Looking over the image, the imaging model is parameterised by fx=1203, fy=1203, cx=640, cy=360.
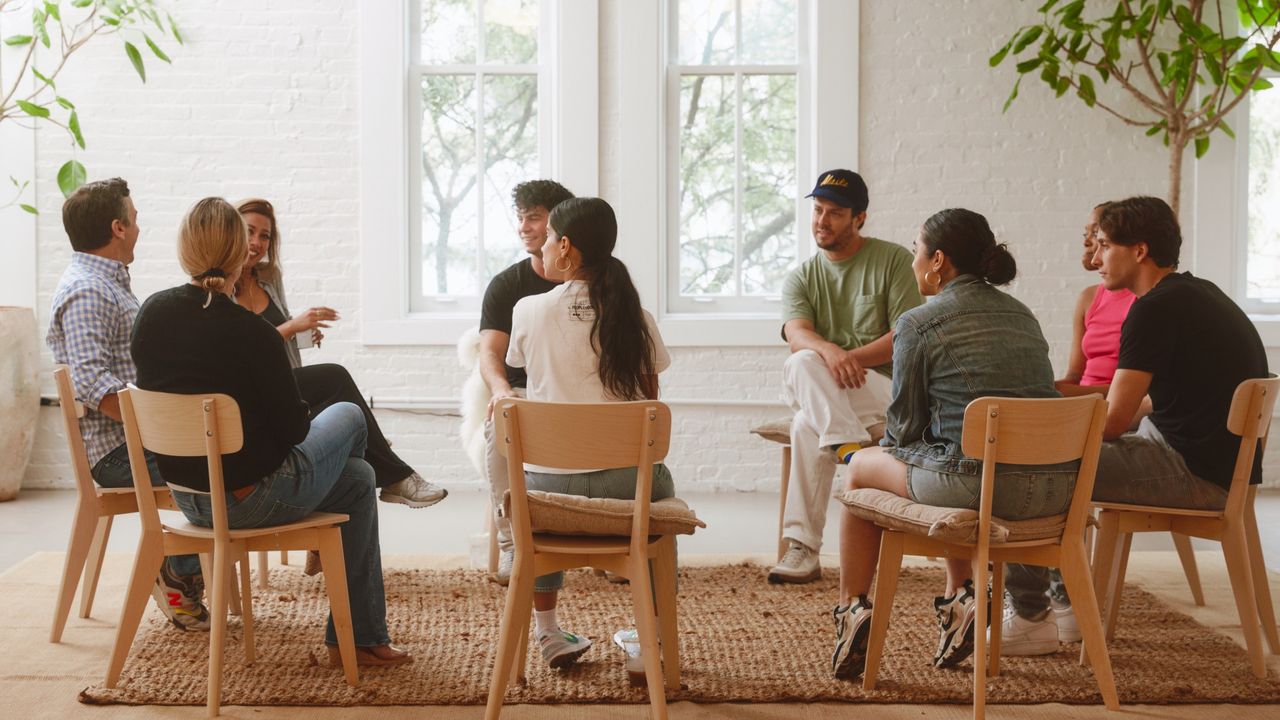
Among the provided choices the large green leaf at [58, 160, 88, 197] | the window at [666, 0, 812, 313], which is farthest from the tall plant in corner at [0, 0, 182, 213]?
the window at [666, 0, 812, 313]

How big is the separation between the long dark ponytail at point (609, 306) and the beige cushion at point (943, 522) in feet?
1.95

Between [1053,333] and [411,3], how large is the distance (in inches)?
142

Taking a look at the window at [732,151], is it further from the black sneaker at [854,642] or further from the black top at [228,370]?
the black top at [228,370]

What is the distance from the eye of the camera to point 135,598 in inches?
109

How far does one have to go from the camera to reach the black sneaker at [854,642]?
2879mm

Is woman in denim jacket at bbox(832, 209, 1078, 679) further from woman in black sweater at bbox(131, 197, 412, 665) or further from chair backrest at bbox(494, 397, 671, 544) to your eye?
woman in black sweater at bbox(131, 197, 412, 665)

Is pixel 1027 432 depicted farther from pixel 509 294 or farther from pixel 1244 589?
pixel 509 294

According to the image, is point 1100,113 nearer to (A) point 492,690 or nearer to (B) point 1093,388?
(B) point 1093,388

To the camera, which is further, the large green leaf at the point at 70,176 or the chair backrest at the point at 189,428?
the large green leaf at the point at 70,176

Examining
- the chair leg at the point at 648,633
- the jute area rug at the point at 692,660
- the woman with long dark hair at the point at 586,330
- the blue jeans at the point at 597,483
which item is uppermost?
the woman with long dark hair at the point at 586,330

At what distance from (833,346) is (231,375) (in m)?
2.12

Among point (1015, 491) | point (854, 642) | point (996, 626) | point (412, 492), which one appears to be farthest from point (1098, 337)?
point (412, 492)

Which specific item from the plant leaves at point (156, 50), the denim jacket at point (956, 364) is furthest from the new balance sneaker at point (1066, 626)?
the plant leaves at point (156, 50)

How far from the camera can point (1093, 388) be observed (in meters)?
3.62
